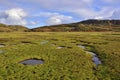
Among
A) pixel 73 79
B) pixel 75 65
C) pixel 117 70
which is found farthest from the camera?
pixel 75 65

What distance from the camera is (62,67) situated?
116ft

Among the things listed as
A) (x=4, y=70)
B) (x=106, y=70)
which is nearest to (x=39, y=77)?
(x=4, y=70)

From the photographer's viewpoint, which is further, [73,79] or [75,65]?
[75,65]

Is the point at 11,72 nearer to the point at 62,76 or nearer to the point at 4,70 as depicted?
the point at 4,70

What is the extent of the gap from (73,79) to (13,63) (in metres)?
13.7

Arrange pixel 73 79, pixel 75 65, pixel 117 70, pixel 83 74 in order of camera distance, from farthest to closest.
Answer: pixel 75 65 → pixel 117 70 → pixel 83 74 → pixel 73 79

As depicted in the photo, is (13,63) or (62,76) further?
(13,63)

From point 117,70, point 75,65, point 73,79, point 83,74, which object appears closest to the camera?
point 73,79

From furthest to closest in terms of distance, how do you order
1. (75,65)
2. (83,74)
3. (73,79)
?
(75,65) → (83,74) → (73,79)

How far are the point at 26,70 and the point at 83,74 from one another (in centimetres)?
911

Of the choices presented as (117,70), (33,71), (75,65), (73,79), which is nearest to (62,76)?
(73,79)

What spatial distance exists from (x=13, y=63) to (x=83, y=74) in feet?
45.1

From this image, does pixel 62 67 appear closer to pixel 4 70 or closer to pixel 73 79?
pixel 73 79

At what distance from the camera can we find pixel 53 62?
39.0 metres
